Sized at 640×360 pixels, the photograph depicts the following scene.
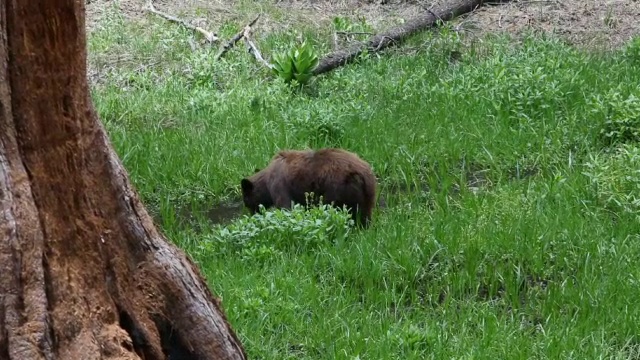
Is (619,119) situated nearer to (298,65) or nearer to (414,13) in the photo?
(298,65)

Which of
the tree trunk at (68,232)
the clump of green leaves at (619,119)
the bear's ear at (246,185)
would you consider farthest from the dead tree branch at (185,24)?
the tree trunk at (68,232)

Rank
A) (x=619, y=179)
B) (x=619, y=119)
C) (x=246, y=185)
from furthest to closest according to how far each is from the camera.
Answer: (x=619, y=119) → (x=246, y=185) → (x=619, y=179)

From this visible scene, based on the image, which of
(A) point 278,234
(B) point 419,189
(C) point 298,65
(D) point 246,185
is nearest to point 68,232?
(A) point 278,234

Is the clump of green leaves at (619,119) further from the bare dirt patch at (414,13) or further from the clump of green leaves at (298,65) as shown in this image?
the clump of green leaves at (298,65)

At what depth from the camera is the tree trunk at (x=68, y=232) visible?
12.4 feet

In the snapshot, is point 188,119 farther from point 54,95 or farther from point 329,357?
point 54,95

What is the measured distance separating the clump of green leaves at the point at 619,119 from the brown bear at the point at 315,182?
7.40ft

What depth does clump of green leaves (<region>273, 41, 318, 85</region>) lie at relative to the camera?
11594mm

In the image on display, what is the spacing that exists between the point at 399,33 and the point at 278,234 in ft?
19.5

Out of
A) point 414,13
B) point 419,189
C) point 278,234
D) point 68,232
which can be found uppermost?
point 68,232

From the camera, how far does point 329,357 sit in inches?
233

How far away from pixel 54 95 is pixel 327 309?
2897mm

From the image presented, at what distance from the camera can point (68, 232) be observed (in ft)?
13.3

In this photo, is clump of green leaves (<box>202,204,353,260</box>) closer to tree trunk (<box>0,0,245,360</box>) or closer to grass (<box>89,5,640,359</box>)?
grass (<box>89,5,640,359</box>)
